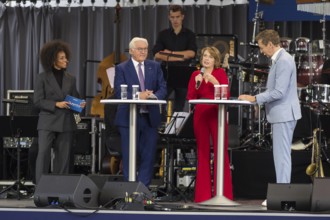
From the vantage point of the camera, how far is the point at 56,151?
34.2 ft

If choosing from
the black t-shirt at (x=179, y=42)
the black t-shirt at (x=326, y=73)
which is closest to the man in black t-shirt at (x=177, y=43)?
the black t-shirt at (x=179, y=42)

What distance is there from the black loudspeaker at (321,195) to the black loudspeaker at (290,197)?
0.19 meters

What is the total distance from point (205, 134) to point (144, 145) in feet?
2.18

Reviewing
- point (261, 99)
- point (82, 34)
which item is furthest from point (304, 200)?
point (82, 34)

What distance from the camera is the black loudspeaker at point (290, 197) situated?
764cm

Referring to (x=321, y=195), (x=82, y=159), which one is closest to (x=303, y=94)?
(x=82, y=159)

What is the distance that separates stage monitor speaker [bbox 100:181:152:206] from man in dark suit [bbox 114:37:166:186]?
1.91 meters

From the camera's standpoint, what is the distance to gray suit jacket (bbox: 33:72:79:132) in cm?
1026

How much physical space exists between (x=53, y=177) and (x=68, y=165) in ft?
8.36

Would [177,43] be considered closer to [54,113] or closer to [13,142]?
[54,113]

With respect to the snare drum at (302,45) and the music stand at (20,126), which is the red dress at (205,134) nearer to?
the music stand at (20,126)

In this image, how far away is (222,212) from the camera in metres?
7.10

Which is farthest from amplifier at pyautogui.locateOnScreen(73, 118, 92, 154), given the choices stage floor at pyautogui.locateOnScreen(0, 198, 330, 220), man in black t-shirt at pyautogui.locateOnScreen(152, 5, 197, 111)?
stage floor at pyautogui.locateOnScreen(0, 198, 330, 220)

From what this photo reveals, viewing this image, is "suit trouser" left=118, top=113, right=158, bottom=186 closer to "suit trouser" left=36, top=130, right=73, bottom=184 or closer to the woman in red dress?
the woman in red dress
